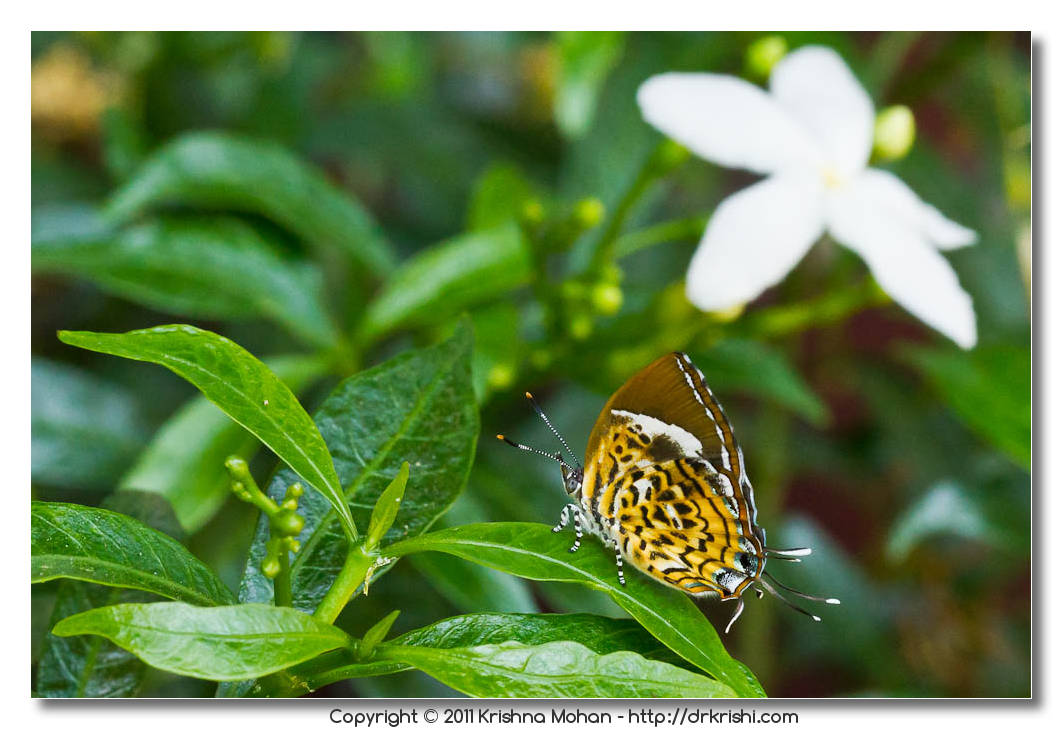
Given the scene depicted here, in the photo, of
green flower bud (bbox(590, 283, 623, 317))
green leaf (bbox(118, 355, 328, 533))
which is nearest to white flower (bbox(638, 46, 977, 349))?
green flower bud (bbox(590, 283, 623, 317))

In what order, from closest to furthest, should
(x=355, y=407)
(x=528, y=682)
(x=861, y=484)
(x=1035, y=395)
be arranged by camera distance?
1. (x=528, y=682)
2. (x=355, y=407)
3. (x=1035, y=395)
4. (x=861, y=484)

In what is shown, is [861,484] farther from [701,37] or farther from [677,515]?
[677,515]

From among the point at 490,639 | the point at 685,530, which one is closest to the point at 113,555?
the point at 490,639

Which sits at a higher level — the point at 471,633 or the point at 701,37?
the point at 701,37

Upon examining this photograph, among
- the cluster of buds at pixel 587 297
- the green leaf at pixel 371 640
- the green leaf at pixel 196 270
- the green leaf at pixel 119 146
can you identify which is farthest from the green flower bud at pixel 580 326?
the green leaf at pixel 119 146

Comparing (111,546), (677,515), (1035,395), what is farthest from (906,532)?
(111,546)

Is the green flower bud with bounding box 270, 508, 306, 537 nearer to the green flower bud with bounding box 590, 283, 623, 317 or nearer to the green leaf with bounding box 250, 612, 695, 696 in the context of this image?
the green leaf with bounding box 250, 612, 695, 696

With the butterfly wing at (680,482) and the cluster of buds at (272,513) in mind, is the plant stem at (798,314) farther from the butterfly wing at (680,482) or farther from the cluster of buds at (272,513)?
the cluster of buds at (272,513)
